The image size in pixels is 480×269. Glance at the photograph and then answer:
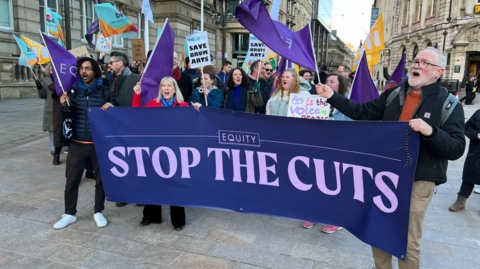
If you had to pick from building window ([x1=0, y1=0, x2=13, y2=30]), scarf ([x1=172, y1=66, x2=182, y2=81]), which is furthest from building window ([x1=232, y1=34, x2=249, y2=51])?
scarf ([x1=172, y1=66, x2=182, y2=81])

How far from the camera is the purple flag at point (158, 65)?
165 inches

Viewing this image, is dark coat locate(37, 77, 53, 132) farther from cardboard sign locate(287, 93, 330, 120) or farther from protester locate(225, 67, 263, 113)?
cardboard sign locate(287, 93, 330, 120)

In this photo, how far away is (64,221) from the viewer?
4.16 metres

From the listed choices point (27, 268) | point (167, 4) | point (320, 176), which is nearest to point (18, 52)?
point (167, 4)

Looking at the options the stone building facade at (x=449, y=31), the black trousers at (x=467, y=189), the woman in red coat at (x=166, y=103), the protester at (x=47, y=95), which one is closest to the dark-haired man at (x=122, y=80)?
the woman in red coat at (x=166, y=103)

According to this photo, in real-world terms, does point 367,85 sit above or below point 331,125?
above

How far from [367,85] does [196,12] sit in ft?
97.3

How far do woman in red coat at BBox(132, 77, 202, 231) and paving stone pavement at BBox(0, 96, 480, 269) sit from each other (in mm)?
125

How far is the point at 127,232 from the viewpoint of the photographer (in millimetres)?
4113

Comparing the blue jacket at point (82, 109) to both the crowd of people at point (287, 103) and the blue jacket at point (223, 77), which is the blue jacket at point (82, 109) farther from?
the blue jacket at point (223, 77)

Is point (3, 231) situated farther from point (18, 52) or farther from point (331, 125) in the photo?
point (18, 52)

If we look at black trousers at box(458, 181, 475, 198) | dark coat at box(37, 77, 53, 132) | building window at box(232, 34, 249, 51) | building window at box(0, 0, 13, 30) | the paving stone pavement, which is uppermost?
building window at box(232, 34, 249, 51)

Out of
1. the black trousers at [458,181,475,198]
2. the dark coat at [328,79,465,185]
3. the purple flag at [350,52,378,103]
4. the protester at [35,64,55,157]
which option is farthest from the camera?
the protester at [35,64,55,157]

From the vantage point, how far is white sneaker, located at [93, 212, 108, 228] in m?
4.22
